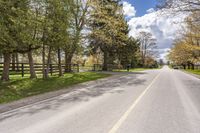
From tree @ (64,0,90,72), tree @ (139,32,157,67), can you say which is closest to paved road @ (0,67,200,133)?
tree @ (64,0,90,72)

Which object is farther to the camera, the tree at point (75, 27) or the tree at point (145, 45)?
the tree at point (145, 45)

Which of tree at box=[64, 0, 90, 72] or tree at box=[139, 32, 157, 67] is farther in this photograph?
tree at box=[139, 32, 157, 67]

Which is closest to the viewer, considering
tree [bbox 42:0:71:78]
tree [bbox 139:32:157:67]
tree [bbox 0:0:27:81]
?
tree [bbox 0:0:27:81]

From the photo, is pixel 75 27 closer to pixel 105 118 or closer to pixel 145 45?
pixel 105 118

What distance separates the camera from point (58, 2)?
2045 centimetres

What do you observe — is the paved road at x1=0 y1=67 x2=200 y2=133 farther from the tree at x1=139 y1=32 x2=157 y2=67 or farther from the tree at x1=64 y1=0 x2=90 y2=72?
the tree at x1=139 y1=32 x2=157 y2=67

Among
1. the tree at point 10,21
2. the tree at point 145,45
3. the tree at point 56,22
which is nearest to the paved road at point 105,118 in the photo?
the tree at point 10,21

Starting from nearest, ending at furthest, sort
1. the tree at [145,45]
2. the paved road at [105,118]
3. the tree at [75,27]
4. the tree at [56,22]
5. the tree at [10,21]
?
the paved road at [105,118]
the tree at [10,21]
the tree at [56,22]
the tree at [75,27]
the tree at [145,45]

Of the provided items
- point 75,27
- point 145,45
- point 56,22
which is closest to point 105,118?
point 56,22

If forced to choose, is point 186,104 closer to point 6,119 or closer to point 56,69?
point 6,119

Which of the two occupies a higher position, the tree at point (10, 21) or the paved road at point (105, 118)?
the tree at point (10, 21)

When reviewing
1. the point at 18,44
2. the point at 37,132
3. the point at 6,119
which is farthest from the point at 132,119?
the point at 18,44

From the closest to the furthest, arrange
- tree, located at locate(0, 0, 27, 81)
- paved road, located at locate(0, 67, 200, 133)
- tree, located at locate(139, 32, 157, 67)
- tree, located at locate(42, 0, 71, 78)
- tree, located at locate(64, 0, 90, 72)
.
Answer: paved road, located at locate(0, 67, 200, 133)
tree, located at locate(0, 0, 27, 81)
tree, located at locate(42, 0, 71, 78)
tree, located at locate(64, 0, 90, 72)
tree, located at locate(139, 32, 157, 67)

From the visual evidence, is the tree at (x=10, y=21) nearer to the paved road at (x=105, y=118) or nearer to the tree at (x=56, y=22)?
the tree at (x=56, y=22)
